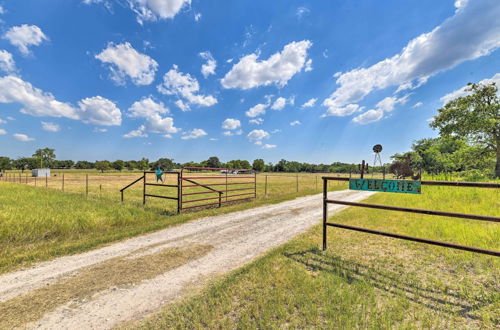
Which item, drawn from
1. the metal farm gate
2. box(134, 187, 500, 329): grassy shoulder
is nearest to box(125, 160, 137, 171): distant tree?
the metal farm gate

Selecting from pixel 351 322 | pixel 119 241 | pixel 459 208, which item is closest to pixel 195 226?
pixel 119 241

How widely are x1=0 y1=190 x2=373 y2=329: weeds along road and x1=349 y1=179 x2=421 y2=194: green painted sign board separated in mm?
2430

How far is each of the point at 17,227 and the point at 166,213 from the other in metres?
4.00

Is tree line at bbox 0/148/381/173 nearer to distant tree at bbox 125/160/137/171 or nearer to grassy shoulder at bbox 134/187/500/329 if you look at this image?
distant tree at bbox 125/160/137/171

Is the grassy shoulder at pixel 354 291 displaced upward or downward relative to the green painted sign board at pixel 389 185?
downward

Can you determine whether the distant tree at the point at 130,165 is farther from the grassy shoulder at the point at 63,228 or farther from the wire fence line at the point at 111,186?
the grassy shoulder at the point at 63,228

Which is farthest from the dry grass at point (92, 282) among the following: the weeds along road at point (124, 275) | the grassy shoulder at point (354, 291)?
the grassy shoulder at point (354, 291)

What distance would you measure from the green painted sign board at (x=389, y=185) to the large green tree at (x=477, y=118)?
22770 mm

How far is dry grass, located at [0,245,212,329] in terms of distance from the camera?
8.50ft

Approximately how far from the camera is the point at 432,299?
9.23 feet

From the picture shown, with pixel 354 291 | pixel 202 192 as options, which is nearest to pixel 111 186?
pixel 202 192

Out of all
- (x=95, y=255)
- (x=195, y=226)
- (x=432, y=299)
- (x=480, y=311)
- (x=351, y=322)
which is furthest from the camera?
(x=195, y=226)

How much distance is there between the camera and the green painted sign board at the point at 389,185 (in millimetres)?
3621

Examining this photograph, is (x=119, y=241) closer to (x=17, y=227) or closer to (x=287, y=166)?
(x=17, y=227)
